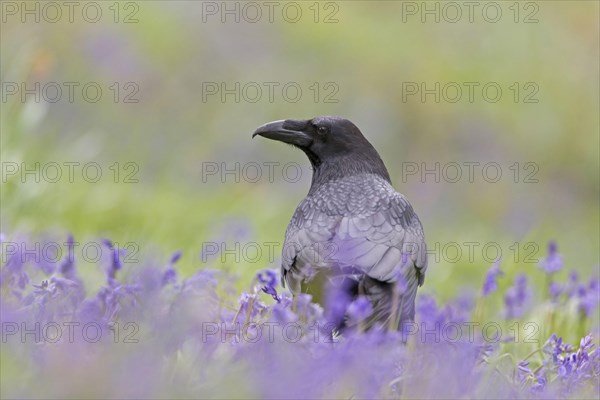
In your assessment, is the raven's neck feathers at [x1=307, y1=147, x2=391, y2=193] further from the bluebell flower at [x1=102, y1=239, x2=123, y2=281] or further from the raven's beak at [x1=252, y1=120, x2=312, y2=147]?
the bluebell flower at [x1=102, y1=239, x2=123, y2=281]

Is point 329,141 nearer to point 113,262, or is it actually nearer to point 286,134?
point 286,134

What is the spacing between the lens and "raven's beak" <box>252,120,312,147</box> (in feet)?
17.6

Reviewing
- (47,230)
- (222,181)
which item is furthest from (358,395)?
(222,181)

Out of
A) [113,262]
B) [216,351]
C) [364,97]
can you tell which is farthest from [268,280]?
[364,97]

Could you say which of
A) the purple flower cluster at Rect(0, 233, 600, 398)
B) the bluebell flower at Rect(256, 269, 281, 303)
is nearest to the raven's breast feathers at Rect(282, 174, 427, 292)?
the bluebell flower at Rect(256, 269, 281, 303)

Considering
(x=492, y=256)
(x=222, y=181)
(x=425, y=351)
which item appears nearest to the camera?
(x=425, y=351)

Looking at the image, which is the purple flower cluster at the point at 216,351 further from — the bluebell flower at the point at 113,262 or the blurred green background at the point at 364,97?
the blurred green background at the point at 364,97

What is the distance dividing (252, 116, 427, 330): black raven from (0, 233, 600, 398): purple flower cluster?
0.41 meters

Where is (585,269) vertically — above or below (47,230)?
below

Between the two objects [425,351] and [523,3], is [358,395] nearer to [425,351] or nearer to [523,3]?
[425,351]

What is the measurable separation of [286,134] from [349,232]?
945mm

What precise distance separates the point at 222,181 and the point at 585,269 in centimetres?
346

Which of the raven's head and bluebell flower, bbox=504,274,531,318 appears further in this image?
the raven's head

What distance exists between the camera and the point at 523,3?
1349 cm
